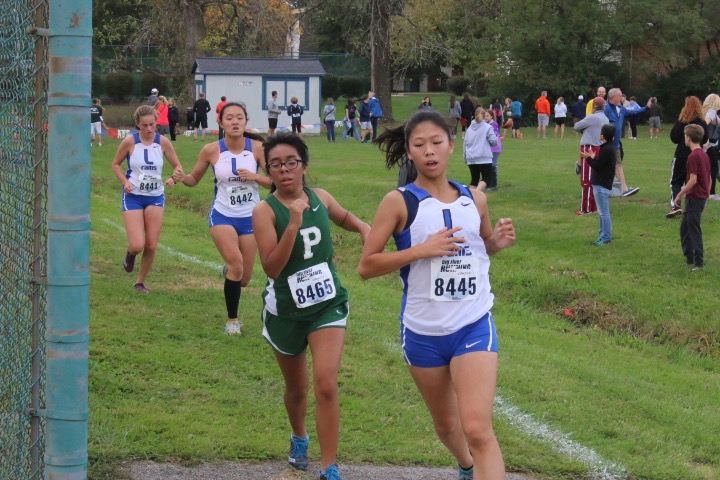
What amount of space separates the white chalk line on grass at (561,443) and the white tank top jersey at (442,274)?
1.72 metres

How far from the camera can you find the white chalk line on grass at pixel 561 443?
607 cm

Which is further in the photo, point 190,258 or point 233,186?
point 190,258

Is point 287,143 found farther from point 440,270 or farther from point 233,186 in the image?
point 233,186

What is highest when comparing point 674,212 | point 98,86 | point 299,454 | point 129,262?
point 98,86

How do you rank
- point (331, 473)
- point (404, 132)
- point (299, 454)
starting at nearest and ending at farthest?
1. point (404, 132)
2. point (331, 473)
3. point (299, 454)

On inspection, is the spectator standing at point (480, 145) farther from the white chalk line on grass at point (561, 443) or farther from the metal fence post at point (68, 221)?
the metal fence post at point (68, 221)

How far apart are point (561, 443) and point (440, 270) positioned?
2.23 m

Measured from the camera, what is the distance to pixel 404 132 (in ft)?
17.4

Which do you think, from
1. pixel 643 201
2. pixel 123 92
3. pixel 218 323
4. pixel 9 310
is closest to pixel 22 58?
pixel 9 310

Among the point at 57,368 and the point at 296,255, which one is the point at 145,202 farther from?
the point at 57,368

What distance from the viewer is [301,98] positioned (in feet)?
141

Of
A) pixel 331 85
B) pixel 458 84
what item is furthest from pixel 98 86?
pixel 458 84

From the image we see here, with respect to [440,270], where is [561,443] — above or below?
below

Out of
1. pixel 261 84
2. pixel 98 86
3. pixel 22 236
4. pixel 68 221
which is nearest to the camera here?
pixel 68 221
